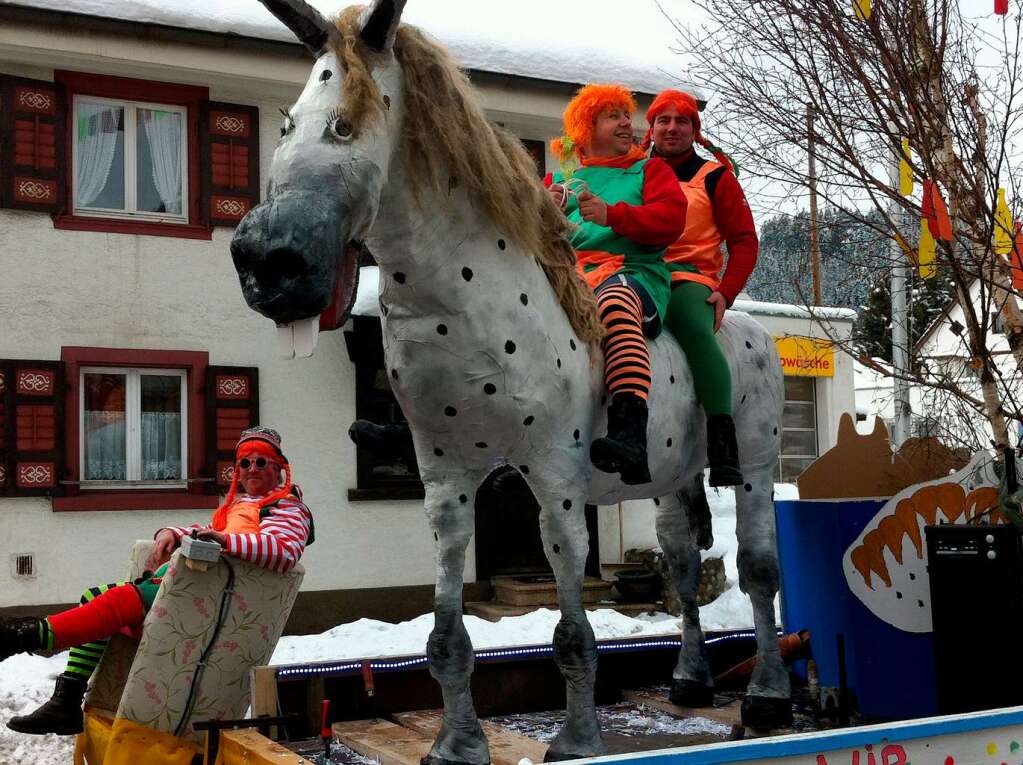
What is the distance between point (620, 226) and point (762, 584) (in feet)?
5.62

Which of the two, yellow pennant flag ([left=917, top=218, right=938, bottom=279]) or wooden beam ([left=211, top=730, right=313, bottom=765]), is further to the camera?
yellow pennant flag ([left=917, top=218, right=938, bottom=279])

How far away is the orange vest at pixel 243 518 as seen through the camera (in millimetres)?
4332

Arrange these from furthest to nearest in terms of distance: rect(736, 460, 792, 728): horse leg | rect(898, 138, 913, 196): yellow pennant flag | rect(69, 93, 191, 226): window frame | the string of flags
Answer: rect(69, 93, 191, 226): window frame → rect(898, 138, 913, 196): yellow pennant flag → the string of flags → rect(736, 460, 792, 728): horse leg

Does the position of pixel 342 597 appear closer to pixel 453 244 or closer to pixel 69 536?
pixel 69 536

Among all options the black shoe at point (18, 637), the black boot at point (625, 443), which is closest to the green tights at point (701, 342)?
the black boot at point (625, 443)

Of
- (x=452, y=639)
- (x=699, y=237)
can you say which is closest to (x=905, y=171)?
(x=699, y=237)

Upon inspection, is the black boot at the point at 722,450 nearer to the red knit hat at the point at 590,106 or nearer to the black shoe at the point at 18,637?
the red knit hat at the point at 590,106

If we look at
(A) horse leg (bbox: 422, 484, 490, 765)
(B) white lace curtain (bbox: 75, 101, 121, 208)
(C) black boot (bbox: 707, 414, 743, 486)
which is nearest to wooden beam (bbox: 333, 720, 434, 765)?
→ (A) horse leg (bbox: 422, 484, 490, 765)

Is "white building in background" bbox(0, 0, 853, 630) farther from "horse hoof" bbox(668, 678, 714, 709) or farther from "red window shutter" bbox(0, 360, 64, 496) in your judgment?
"horse hoof" bbox(668, 678, 714, 709)

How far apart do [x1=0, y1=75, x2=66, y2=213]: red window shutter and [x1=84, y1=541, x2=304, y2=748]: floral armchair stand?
8.49m

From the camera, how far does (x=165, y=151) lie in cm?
1234

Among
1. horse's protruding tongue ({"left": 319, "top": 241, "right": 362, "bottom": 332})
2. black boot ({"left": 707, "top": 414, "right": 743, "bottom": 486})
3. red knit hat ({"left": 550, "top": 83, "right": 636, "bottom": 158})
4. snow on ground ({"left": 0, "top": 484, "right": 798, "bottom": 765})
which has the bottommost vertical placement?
snow on ground ({"left": 0, "top": 484, "right": 798, "bottom": 765})

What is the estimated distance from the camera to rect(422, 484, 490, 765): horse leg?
361 cm

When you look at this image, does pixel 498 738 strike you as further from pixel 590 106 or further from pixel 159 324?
pixel 159 324
